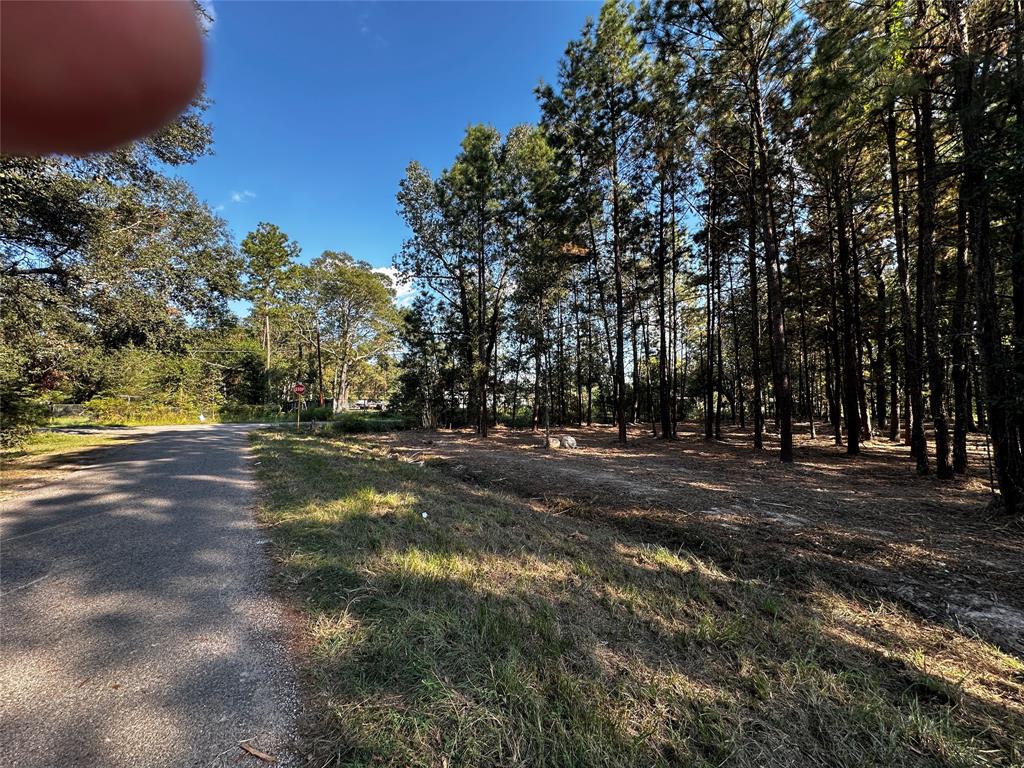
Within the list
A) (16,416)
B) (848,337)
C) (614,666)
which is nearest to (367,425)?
(16,416)

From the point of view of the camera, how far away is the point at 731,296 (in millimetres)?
17422

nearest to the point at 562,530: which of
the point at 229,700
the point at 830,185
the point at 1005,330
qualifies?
the point at 229,700

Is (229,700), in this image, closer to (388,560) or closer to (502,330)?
(388,560)

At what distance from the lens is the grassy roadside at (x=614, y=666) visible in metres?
1.53

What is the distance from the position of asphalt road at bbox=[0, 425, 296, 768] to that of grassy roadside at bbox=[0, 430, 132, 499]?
3.36 meters

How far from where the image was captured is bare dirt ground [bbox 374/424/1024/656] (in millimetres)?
3182

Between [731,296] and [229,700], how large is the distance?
2028 cm

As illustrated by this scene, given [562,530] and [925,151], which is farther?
[925,151]

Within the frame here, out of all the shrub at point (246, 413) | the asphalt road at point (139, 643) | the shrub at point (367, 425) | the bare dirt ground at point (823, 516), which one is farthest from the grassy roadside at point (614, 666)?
the shrub at point (246, 413)

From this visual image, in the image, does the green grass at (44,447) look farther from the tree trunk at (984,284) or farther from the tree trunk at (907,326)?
the tree trunk at (907,326)

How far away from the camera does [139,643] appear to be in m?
2.12

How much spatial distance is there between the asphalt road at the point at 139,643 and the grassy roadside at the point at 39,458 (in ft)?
11.0

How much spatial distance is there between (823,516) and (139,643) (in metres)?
6.90

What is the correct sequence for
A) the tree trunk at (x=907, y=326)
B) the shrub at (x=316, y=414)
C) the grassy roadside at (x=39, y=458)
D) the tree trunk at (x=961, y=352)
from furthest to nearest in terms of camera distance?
the shrub at (x=316, y=414) < the tree trunk at (x=907, y=326) < the grassy roadside at (x=39, y=458) < the tree trunk at (x=961, y=352)
